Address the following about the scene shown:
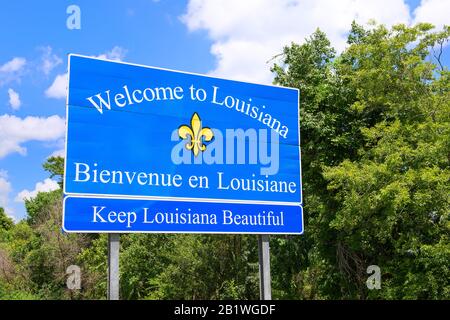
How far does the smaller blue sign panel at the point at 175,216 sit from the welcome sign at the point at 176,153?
2 cm

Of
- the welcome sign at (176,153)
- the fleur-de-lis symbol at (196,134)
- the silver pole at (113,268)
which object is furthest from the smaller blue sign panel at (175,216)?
the fleur-de-lis symbol at (196,134)

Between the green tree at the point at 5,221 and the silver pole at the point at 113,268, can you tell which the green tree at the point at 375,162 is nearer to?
the silver pole at the point at 113,268

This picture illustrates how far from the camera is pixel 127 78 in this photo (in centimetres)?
914

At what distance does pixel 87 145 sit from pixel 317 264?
15039mm

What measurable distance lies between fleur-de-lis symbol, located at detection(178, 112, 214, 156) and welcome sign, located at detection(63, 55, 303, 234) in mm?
19

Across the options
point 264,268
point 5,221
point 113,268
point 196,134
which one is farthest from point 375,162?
point 5,221

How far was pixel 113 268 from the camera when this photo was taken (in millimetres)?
8492

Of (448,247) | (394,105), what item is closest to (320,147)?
(394,105)

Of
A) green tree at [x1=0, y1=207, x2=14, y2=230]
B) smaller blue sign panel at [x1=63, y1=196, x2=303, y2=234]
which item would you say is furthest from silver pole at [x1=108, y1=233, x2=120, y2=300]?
green tree at [x1=0, y1=207, x2=14, y2=230]

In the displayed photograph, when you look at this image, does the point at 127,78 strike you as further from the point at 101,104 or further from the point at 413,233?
the point at 413,233

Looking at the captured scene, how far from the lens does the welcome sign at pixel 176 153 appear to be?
8.57 metres

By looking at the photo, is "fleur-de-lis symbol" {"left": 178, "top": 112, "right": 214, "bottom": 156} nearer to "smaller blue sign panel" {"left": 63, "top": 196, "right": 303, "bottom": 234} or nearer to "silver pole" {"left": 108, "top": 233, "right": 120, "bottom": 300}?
"smaller blue sign panel" {"left": 63, "top": 196, "right": 303, "bottom": 234}

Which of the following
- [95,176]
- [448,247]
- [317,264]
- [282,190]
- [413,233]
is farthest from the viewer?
[317,264]

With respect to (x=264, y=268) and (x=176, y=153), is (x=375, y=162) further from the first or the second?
(x=176, y=153)
